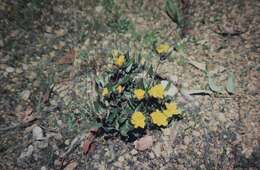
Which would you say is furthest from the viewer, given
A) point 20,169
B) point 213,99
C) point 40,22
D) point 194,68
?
point 40,22

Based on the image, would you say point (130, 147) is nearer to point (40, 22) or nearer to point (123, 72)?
point (123, 72)

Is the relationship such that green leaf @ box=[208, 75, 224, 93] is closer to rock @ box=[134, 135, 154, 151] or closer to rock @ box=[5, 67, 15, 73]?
rock @ box=[134, 135, 154, 151]

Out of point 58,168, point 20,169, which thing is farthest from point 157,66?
point 20,169

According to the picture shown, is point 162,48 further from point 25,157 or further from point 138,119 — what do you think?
point 25,157

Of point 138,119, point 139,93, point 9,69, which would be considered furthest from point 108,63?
point 9,69

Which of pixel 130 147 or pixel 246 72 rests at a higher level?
pixel 246 72

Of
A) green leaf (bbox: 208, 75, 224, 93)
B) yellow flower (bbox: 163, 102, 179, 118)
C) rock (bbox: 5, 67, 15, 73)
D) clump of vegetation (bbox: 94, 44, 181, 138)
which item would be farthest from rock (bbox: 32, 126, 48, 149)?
green leaf (bbox: 208, 75, 224, 93)
